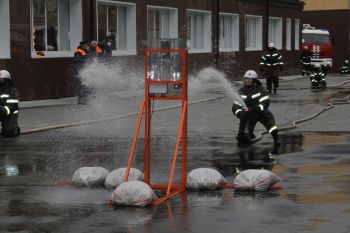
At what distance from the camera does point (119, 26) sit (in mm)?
30172

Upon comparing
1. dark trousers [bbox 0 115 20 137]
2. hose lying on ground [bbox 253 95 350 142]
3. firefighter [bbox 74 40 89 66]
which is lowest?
hose lying on ground [bbox 253 95 350 142]

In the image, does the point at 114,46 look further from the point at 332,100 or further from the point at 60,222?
the point at 60,222

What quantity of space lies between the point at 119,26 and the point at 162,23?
350cm

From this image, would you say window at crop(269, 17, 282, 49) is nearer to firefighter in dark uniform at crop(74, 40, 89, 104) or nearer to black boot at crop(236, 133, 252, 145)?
firefighter in dark uniform at crop(74, 40, 89, 104)

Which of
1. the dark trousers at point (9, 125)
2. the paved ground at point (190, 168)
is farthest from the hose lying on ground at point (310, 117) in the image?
the dark trousers at point (9, 125)

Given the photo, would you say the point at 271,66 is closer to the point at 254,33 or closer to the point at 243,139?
the point at 254,33

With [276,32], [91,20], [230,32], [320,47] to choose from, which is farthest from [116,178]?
[320,47]

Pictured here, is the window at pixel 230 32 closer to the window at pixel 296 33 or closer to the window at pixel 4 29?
the window at pixel 296 33

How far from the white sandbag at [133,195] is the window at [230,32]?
1264 inches

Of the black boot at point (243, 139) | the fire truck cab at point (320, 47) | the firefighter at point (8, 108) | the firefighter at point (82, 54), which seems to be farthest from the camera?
the fire truck cab at point (320, 47)

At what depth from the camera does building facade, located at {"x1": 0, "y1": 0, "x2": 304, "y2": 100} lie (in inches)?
929

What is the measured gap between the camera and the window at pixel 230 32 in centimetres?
4050

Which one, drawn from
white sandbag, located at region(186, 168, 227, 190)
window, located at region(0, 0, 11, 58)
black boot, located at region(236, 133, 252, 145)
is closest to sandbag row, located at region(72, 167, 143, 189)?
white sandbag, located at region(186, 168, 227, 190)

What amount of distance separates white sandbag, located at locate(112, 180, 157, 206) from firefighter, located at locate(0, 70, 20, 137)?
24.2 ft
